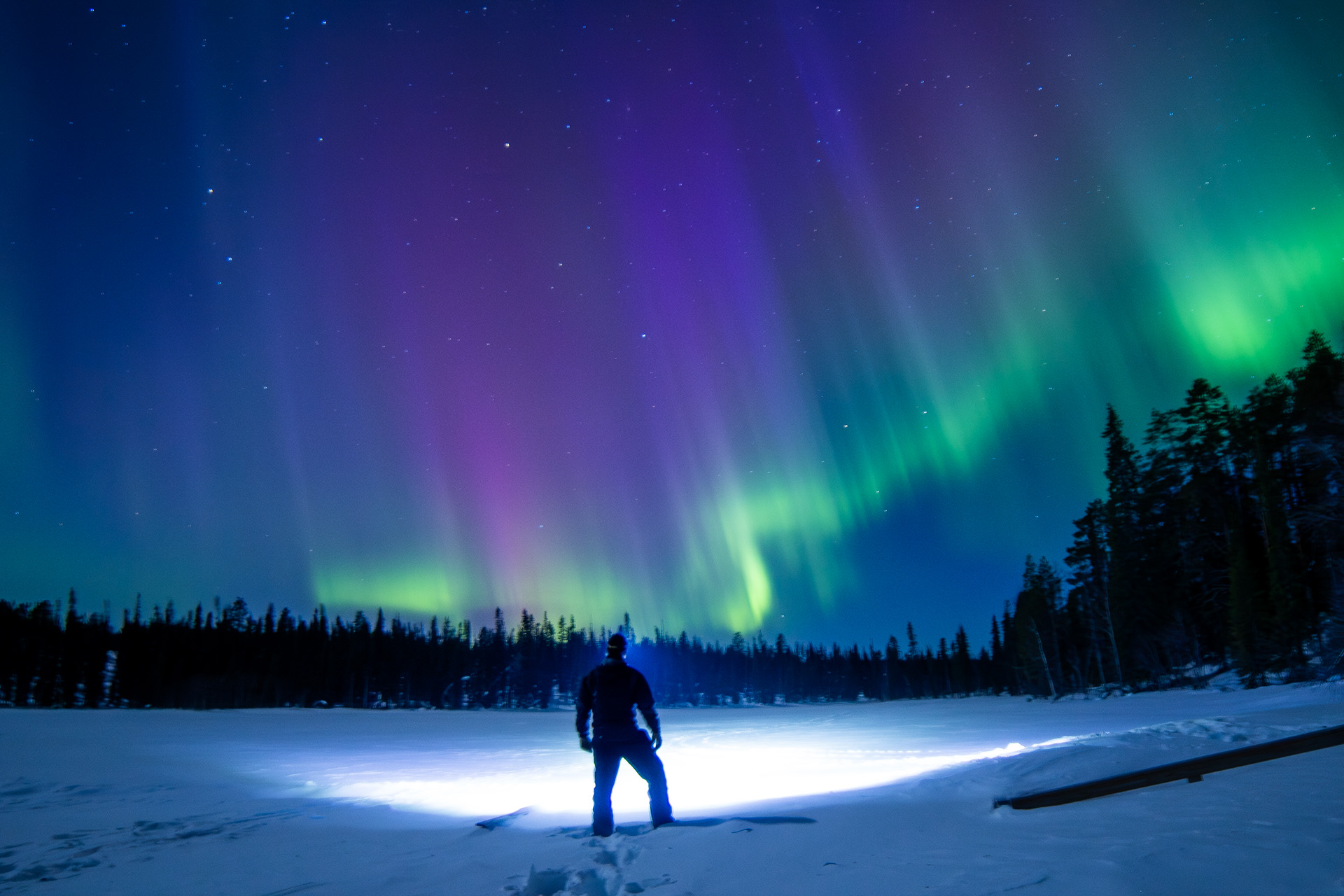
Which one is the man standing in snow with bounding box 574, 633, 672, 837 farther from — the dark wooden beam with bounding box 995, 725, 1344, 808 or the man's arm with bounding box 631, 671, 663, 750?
the dark wooden beam with bounding box 995, 725, 1344, 808

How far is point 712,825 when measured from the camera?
5844 millimetres

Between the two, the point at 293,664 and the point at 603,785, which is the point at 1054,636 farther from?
the point at 293,664

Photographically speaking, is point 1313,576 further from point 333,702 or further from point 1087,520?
point 333,702

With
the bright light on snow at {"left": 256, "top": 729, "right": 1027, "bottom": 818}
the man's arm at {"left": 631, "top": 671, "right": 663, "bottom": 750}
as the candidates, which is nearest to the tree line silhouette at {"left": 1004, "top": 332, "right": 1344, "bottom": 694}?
the bright light on snow at {"left": 256, "top": 729, "right": 1027, "bottom": 818}

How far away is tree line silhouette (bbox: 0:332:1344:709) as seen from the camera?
31453 millimetres

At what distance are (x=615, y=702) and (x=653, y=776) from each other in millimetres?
807

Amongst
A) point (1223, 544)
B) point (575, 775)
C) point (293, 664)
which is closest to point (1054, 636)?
point (1223, 544)

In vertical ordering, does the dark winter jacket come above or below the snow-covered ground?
above

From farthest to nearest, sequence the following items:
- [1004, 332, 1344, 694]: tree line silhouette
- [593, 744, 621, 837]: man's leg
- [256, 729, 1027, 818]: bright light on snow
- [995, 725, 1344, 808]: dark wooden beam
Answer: [1004, 332, 1344, 694]: tree line silhouette → [256, 729, 1027, 818]: bright light on snow → [593, 744, 621, 837]: man's leg → [995, 725, 1344, 808]: dark wooden beam

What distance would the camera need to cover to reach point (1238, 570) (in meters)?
32.7

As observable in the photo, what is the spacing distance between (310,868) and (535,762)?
9.67 m

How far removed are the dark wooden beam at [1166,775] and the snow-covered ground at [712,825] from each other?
9 centimetres

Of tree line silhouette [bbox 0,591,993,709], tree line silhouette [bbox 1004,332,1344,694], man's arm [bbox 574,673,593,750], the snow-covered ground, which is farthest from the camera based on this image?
tree line silhouette [bbox 0,591,993,709]

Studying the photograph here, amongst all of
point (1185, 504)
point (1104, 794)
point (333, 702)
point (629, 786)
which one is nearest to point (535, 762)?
point (629, 786)
